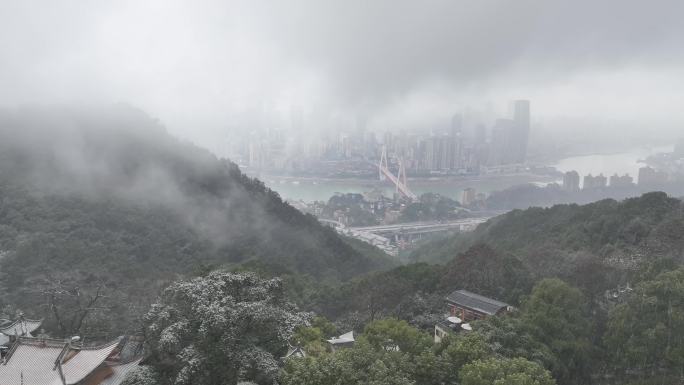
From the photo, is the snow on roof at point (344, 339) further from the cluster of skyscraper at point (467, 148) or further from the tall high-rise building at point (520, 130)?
the tall high-rise building at point (520, 130)

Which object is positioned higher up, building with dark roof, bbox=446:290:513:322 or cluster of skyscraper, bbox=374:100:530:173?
cluster of skyscraper, bbox=374:100:530:173

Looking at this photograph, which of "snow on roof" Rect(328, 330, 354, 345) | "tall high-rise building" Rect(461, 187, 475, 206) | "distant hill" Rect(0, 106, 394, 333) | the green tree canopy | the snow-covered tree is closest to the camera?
the green tree canopy

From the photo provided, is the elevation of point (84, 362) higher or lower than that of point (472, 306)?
higher

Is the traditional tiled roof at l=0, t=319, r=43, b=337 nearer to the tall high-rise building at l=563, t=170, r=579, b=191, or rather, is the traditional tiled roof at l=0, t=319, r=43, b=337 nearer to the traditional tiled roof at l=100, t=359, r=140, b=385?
the traditional tiled roof at l=100, t=359, r=140, b=385

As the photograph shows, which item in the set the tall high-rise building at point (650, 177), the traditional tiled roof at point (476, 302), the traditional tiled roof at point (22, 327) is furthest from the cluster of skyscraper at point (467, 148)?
the traditional tiled roof at point (22, 327)

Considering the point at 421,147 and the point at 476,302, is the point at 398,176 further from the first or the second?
the point at 476,302

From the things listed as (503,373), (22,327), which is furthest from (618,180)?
(22,327)

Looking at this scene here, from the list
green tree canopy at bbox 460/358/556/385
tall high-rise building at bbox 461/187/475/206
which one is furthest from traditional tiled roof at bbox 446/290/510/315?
tall high-rise building at bbox 461/187/475/206
